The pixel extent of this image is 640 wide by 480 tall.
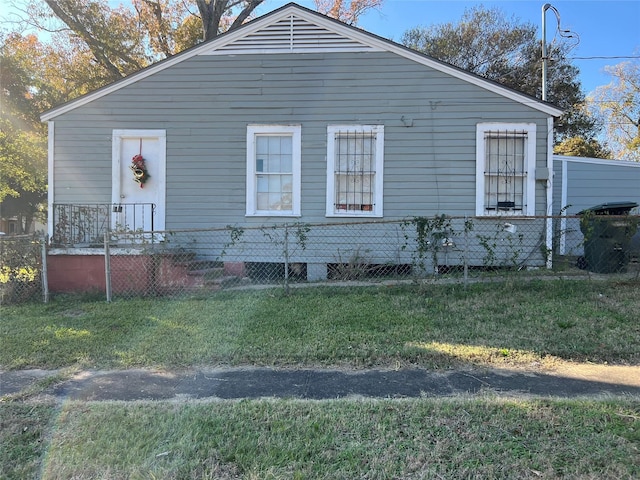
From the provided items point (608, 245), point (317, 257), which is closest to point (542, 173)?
point (608, 245)

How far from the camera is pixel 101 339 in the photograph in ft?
16.0

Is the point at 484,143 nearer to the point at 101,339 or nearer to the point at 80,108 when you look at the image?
the point at 101,339

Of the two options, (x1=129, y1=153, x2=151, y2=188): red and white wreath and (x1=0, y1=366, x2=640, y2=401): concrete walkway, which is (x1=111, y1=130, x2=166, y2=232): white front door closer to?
(x1=129, y1=153, x2=151, y2=188): red and white wreath

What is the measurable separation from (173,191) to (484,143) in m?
6.03

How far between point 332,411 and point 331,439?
1.25ft

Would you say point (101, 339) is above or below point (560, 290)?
below

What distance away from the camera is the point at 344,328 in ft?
16.6

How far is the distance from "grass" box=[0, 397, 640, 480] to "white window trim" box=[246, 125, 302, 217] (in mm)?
5267

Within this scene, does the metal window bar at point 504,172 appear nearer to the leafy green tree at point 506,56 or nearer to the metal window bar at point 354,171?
the metal window bar at point 354,171

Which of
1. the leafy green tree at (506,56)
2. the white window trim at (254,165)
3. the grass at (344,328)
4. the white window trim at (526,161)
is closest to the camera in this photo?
the grass at (344,328)

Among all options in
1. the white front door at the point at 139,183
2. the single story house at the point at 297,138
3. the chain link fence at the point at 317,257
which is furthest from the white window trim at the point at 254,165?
the white front door at the point at 139,183

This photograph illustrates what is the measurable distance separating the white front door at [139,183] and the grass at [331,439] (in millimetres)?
5497

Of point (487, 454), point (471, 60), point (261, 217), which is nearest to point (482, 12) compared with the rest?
point (471, 60)

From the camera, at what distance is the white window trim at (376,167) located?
8.03 metres
